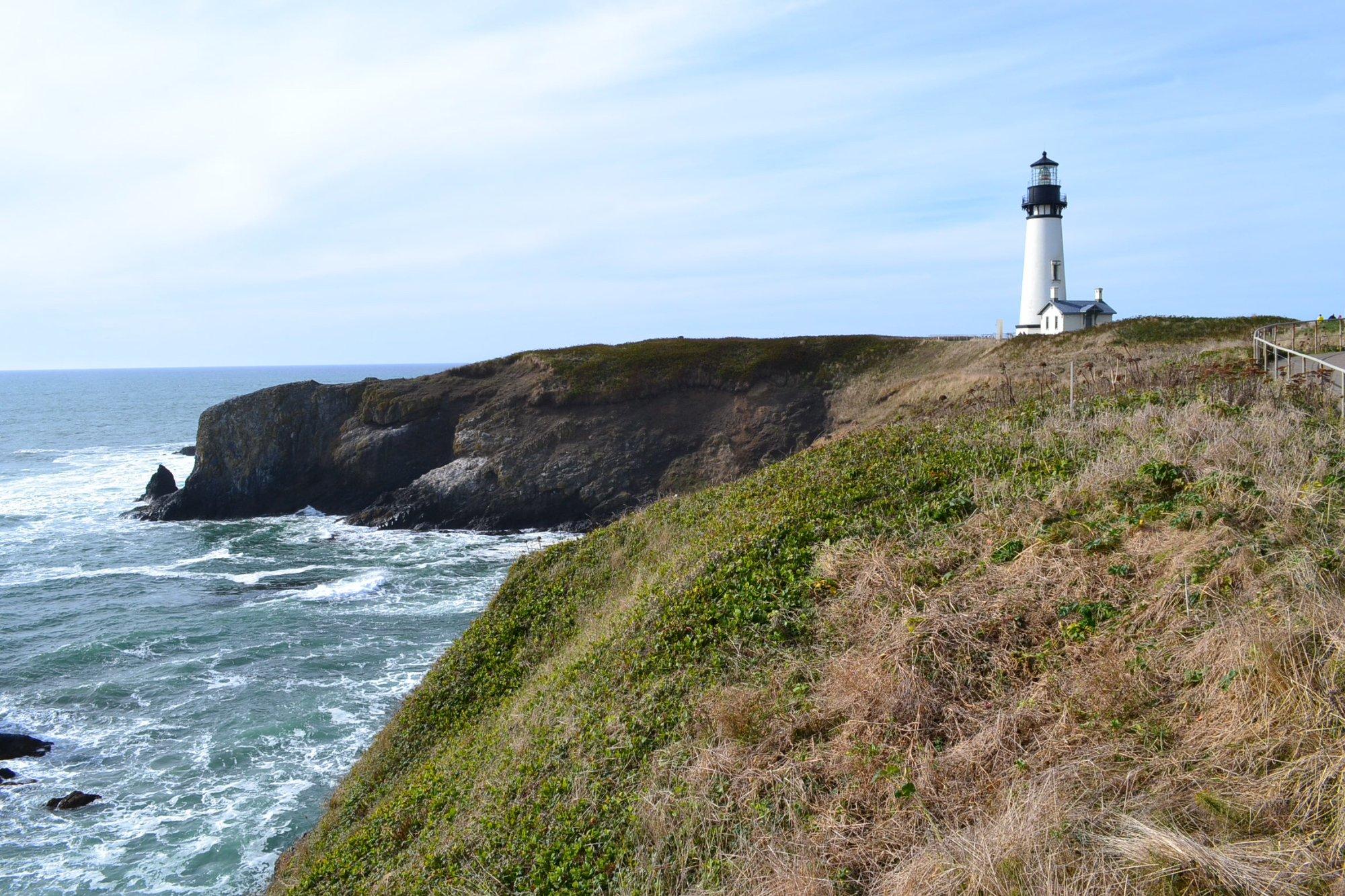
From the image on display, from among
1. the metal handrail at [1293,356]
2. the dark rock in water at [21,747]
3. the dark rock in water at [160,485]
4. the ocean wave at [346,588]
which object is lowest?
the dark rock in water at [21,747]

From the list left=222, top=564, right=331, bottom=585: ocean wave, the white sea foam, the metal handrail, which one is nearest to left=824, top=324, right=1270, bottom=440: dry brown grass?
the metal handrail

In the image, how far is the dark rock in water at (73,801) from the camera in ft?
52.7

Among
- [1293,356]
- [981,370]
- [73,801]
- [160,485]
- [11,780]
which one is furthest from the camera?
[160,485]

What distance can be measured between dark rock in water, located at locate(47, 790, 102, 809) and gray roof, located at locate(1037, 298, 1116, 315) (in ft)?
152

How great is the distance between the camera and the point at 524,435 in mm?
45125

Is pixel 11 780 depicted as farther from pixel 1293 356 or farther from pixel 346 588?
pixel 1293 356

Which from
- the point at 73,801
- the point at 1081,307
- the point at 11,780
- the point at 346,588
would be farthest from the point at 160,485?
the point at 1081,307

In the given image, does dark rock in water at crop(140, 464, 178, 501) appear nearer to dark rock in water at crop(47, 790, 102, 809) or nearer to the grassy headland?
dark rock in water at crop(47, 790, 102, 809)

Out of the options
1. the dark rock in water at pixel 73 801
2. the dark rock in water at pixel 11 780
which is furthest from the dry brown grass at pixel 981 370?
the dark rock in water at pixel 11 780

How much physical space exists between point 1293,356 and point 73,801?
88.4 feet

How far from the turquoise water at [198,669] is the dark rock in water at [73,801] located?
19 centimetres

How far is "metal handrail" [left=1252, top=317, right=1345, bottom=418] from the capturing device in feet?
42.1

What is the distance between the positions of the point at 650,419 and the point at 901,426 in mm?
29156

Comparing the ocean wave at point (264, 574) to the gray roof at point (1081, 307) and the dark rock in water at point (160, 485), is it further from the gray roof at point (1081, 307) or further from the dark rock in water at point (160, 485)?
the gray roof at point (1081, 307)
